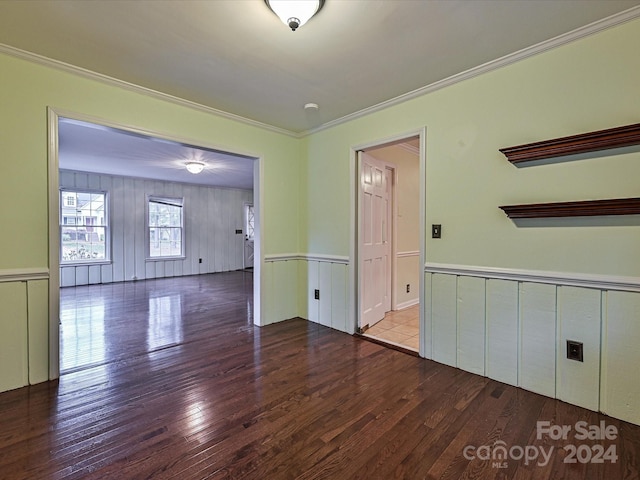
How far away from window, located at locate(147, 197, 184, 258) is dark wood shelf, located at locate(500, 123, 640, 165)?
7.45m

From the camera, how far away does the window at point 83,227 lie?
621 cm

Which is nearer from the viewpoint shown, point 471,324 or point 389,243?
point 471,324

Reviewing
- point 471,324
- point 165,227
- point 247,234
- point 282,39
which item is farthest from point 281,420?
point 247,234

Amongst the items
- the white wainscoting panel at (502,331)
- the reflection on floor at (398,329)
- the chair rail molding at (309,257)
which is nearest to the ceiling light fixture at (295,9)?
the white wainscoting panel at (502,331)

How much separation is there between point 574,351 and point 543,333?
186 millimetres

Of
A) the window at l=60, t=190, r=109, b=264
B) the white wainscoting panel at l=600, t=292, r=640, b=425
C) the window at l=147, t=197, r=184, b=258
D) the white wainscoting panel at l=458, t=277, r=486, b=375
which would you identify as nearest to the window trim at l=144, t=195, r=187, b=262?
the window at l=147, t=197, r=184, b=258

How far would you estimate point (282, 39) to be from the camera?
2.03 meters

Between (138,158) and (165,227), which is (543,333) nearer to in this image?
(138,158)

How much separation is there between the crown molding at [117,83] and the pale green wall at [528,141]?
159cm

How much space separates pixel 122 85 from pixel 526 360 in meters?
3.88

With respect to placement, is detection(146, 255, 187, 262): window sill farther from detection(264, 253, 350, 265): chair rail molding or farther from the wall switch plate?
the wall switch plate

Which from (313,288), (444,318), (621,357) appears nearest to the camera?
(621,357)

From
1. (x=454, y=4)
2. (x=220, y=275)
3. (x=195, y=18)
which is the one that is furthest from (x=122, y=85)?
(x=220, y=275)

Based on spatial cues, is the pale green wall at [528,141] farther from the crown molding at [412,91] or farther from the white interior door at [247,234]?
the white interior door at [247,234]
